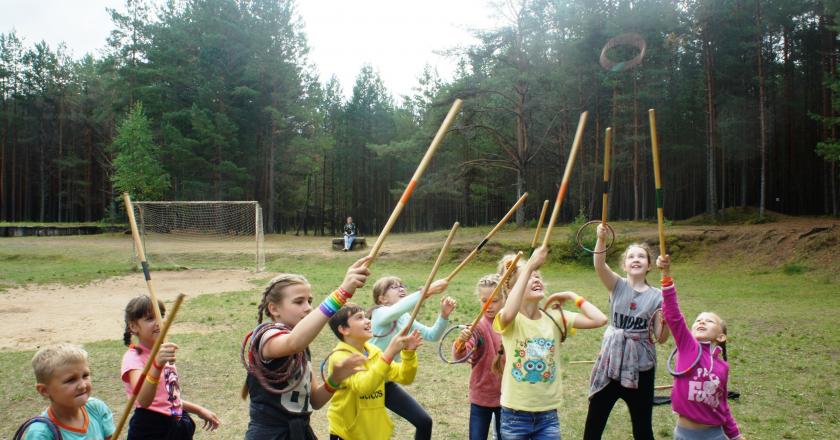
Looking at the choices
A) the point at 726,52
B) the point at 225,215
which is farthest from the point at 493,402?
the point at 726,52

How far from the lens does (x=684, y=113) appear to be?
33.7m

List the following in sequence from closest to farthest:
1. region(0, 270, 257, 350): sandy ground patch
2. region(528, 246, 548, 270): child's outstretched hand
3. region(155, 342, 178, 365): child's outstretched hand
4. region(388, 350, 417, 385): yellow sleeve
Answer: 1. region(155, 342, 178, 365): child's outstretched hand
2. region(388, 350, 417, 385): yellow sleeve
3. region(528, 246, 548, 270): child's outstretched hand
4. region(0, 270, 257, 350): sandy ground patch

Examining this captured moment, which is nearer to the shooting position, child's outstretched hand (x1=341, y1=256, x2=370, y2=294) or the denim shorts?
child's outstretched hand (x1=341, y1=256, x2=370, y2=294)

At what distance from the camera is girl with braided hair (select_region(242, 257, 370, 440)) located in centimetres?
275

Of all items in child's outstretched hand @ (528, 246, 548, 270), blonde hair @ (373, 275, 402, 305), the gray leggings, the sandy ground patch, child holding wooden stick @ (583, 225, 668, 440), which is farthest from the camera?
the sandy ground patch

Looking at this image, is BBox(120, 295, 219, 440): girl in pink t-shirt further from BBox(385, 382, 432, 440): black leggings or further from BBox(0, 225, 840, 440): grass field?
BBox(0, 225, 840, 440): grass field

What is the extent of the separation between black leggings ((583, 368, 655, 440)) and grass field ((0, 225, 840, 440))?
56.5 inches

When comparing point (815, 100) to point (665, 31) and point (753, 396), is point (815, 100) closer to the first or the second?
point (665, 31)

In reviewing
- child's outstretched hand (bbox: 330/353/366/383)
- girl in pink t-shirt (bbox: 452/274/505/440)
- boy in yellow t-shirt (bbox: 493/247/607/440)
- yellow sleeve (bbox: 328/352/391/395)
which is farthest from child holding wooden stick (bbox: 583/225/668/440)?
child's outstretched hand (bbox: 330/353/366/383)

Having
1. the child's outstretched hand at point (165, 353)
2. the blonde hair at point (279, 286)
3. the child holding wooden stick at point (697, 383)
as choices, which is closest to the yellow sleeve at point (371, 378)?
the blonde hair at point (279, 286)

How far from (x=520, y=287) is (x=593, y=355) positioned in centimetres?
574

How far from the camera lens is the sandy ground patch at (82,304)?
10.6 metres

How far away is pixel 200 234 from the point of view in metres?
31.1

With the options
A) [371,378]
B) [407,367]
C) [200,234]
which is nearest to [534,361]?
[407,367]
